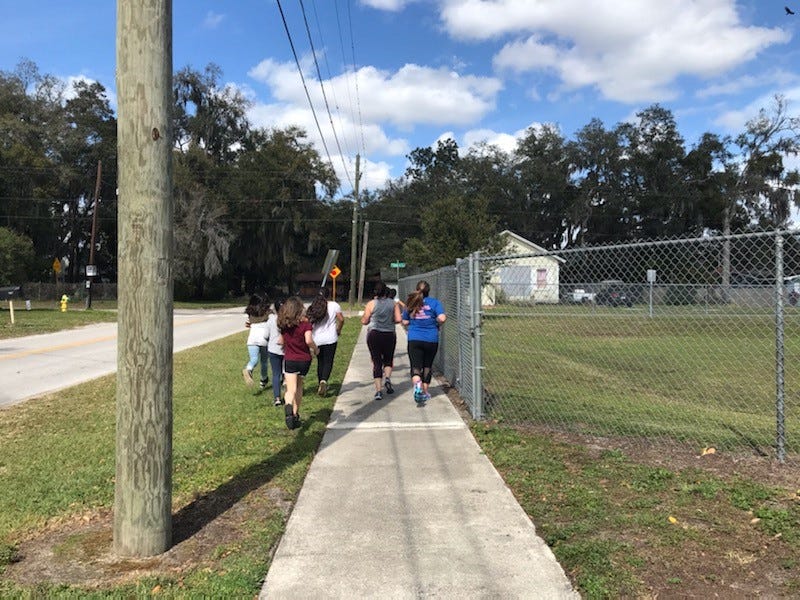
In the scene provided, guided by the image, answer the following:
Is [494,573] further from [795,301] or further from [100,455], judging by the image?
[795,301]

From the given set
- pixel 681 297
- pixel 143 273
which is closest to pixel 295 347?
pixel 143 273

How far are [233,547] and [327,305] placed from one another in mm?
4891

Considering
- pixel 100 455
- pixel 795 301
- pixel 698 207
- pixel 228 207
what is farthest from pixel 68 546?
pixel 698 207

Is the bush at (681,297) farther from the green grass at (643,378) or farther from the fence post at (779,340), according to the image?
the fence post at (779,340)

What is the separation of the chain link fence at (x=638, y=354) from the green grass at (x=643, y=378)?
0.03 metres

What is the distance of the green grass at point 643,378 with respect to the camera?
6.95 meters

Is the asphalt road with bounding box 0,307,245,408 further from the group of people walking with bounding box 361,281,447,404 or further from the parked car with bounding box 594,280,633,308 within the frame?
the parked car with bounding box 594,280,633,308

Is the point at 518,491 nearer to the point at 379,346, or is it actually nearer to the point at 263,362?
the point at 379,346

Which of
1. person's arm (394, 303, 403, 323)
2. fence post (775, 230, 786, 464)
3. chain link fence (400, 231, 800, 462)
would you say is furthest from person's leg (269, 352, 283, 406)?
fence post (775, 230, 786, 464)

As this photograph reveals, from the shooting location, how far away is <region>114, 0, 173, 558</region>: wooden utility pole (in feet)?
11.6

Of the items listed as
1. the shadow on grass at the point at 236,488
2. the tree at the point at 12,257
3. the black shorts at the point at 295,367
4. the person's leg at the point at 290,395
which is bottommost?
the shadow on grass at the point at 236,488

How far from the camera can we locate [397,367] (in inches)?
471

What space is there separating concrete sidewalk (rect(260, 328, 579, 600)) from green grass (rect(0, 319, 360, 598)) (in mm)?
219

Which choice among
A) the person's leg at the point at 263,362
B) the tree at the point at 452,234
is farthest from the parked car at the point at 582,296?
the tree at the point at 452,234
